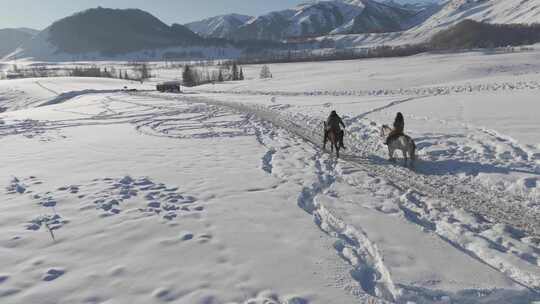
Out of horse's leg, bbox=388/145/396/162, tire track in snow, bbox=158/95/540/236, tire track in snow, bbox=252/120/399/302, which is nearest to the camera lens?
tire track in snow, bbox=252/120/399/302

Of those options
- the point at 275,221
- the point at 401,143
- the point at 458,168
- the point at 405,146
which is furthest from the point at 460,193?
the point at 275,221

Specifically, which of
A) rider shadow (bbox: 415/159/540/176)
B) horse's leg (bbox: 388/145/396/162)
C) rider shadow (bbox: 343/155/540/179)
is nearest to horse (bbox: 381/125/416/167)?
horse's leg (bbox: 388/145/396/162)

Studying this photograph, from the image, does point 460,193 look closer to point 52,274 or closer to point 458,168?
point 458,168

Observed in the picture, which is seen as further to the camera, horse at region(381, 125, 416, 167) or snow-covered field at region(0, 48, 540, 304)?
horse at region(381, 125, 416, 167)

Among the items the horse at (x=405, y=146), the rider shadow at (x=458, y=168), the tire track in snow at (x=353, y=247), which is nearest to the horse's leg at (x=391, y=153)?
the horse at (x=405, y=146)

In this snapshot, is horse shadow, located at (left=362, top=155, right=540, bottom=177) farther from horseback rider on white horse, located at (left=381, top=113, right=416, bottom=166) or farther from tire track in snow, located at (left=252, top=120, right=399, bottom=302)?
tire track in snow, located at (left=252, top=120, right=399, bottom=302)

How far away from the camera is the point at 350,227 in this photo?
762 centimetres

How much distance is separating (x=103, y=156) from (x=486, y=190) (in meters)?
13.0

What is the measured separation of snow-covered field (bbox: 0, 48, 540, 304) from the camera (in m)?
5.62

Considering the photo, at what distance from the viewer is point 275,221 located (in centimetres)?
811

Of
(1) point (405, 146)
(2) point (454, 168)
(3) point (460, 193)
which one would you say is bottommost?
(3) point (460, 193)

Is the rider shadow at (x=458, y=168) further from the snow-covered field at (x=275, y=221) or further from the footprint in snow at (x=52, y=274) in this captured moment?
the footprint in snow at (x=52, y=274)

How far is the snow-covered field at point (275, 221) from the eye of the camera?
18.4ft

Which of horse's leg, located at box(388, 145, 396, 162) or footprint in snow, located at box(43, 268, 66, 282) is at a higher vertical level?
horse's leg, located at box(388, 145, 396, 162)
